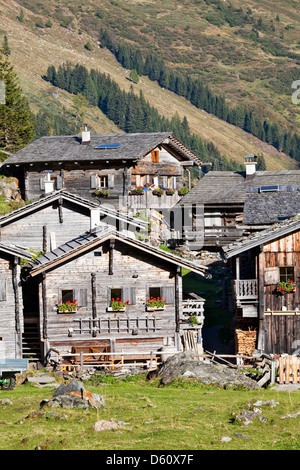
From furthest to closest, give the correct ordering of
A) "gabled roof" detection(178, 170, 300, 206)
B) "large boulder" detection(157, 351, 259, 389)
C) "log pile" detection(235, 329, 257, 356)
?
"gabled roof" detection(178, 170, 300, 206) → "log pile" detection(235, 329, 257, 356) → "large boulder" detection(157, 351, 259, 389)

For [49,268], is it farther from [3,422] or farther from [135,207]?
[135,207]

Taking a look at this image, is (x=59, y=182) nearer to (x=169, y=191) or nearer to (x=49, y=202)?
(x=169, y=191)

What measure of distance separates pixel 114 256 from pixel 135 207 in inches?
824

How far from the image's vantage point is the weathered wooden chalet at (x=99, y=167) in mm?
53969

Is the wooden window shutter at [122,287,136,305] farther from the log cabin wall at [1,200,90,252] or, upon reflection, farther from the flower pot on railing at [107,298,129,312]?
the log cabin wall at [1,200,90,252]

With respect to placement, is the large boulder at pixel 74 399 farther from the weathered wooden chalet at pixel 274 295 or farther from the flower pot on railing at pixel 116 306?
the weathered wooden chalet at pixel 274 295

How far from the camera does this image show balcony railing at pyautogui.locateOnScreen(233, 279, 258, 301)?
34.6 m

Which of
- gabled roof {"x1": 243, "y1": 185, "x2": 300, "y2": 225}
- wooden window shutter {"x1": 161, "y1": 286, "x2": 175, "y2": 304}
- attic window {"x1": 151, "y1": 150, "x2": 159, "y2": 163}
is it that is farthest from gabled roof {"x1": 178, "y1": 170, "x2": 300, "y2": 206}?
wooden window shutter {"x1": 161, "y1": 286, "x2": 175, "y2": 304}

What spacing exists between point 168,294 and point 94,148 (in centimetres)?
2247

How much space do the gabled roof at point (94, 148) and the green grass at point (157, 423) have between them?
92.5 feet

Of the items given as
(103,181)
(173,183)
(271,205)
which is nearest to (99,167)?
(103,181)

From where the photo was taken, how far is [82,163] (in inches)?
2131

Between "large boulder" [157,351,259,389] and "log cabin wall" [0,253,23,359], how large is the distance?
686cm

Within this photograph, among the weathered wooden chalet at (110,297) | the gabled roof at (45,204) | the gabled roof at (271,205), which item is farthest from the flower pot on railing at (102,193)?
the weathered wooden chalet at (110,297)
